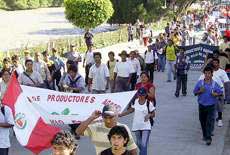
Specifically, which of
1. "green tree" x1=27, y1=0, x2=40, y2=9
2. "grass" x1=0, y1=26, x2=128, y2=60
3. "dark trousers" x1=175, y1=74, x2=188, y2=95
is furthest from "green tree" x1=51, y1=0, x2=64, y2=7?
"dark trousers" x1=175, y1=74, x2=188, y2=95

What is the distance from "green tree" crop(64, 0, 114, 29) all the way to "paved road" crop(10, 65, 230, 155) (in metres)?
15.6

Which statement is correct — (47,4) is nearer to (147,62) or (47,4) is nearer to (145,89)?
(147,62)

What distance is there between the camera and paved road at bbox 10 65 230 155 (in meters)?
11.6

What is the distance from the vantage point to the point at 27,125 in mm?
8109

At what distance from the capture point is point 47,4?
4065 inches

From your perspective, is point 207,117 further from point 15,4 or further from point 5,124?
point 15,4

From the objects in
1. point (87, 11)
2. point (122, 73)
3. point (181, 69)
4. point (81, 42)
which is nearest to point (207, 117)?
point (122, 73)

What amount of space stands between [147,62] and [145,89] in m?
10.5

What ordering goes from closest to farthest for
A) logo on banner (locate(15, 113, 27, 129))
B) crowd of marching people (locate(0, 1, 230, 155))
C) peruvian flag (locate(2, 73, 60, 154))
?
1. crowd of marching people (locate(0, 1, 230, 155))
2. peruvian flag (locate(2, 73, 60, 154))
3. logo on banner (locate(15, 113, 27, 129))

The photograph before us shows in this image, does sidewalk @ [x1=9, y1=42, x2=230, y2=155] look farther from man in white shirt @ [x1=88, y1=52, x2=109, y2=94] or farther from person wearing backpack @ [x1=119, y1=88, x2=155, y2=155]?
person wearing backpack @ [x1=119, y1=88, x2=155, y2=155]

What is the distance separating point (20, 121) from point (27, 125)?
6.5 inches

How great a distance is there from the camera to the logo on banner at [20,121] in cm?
815

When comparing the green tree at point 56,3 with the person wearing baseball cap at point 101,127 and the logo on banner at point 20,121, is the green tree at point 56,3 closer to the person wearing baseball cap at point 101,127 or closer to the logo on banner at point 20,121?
the logo on banner at point 20,121

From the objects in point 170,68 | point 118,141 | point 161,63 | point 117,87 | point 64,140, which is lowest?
point 161,63
